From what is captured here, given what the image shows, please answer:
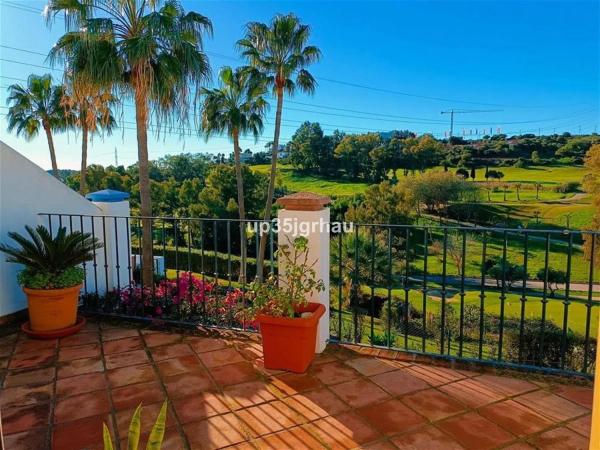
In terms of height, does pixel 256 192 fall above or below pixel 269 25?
below

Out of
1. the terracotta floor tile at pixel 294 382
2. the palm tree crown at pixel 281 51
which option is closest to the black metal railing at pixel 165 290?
the terracotta floor tile at pixel 294 382

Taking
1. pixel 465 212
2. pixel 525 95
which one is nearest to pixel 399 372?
pixel 465 212

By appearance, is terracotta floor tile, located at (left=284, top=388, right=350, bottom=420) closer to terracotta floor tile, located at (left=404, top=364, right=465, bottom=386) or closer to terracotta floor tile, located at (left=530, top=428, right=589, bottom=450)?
terracotta floor tile, located at (left=404, top=364, right=465, bottom=386)

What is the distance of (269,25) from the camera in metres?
11.5

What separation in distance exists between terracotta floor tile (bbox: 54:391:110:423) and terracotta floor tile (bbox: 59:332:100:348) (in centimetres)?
83

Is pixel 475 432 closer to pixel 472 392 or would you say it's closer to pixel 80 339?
pixel 472 392

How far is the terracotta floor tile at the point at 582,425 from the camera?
1.76 m

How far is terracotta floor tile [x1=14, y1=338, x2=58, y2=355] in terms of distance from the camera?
8.92 feet

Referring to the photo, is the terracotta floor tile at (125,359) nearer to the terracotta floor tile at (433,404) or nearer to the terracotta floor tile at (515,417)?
the terracotta floor tile at (433,404)

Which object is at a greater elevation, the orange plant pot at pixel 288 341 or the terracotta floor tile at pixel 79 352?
the orange plant pot at pixel 288 341

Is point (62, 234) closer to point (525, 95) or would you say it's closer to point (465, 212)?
point (465, 212)

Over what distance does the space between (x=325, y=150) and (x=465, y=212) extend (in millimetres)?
12217

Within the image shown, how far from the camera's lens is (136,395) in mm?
2094

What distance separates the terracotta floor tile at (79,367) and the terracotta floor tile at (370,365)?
63.0 inches
